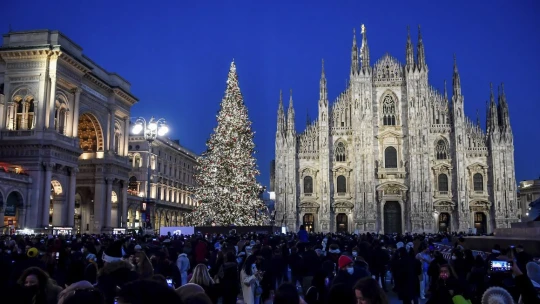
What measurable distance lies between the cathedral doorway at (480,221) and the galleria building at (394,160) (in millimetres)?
108

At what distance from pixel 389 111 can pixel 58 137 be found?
1408 inches

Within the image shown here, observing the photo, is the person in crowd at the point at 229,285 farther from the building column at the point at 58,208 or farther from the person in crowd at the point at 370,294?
the building column at the point at 58,208

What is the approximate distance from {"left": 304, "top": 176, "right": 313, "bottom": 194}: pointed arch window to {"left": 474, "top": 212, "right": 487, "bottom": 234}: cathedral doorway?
58.8 feet

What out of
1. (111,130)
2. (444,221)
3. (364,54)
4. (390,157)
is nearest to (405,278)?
(111,130)

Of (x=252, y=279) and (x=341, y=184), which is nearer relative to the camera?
(x=252, y=279)

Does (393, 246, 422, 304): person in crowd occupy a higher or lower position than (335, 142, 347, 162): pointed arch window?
lower

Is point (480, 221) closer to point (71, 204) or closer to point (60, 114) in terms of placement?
point (71, 204)

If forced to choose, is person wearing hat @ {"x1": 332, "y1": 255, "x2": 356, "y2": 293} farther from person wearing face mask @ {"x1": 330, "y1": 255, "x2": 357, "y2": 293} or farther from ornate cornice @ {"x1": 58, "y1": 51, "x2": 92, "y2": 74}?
ornate cornice @ {"x1": 58, "y1": 51, "x2": 92, "y2": 74}

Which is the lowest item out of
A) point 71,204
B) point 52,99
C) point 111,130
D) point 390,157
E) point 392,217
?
point 392,217

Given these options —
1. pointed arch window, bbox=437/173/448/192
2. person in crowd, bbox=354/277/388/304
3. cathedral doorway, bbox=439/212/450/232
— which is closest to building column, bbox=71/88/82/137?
pointed arch window, bbox=437/173/448/192

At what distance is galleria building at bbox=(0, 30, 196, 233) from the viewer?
41.2 metres

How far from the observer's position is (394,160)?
62.0m

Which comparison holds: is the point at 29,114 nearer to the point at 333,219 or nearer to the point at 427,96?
the point at 333,219

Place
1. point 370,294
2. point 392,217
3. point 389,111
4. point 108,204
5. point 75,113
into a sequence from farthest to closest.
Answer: point 389,111 → point 392,217 → point 108,204 → point 75,113 → point 370,294
